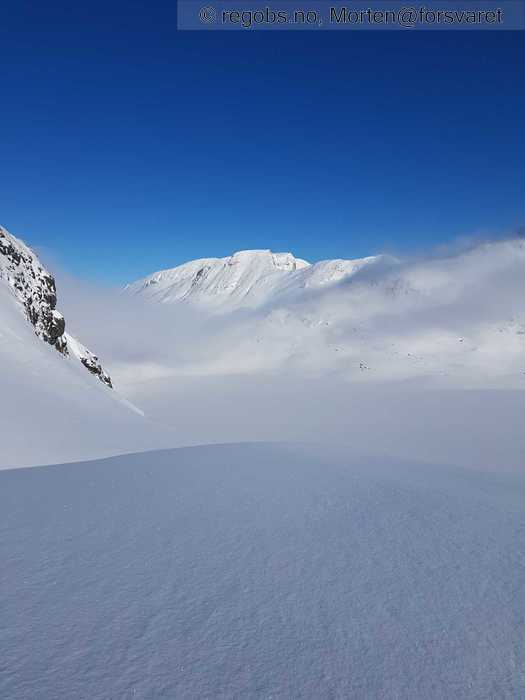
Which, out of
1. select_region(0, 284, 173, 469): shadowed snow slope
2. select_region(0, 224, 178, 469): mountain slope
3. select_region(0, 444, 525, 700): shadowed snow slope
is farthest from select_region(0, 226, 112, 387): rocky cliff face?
select_region(0, 444, 525, 700): shadowed snow slope

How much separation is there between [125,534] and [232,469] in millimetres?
8989

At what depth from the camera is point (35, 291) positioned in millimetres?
33594

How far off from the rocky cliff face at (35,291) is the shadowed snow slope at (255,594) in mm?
20272

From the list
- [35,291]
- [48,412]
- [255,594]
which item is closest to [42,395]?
[48,412]

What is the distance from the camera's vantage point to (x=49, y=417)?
66.8 feet

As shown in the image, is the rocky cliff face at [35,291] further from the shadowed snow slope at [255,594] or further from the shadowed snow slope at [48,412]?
the shadowed snow slope at [255,594]

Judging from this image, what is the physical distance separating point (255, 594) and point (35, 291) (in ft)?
107

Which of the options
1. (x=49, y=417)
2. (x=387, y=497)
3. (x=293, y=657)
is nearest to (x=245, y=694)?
(x=293, y=657)

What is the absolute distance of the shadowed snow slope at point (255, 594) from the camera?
17.0 feet

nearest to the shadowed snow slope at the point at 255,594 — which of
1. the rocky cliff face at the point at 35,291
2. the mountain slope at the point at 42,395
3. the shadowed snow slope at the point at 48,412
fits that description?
the shadowed snow slope at the point at 48,412

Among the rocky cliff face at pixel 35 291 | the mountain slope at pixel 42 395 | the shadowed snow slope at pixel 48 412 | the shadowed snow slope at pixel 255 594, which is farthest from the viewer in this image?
the rocky cliff face at pixel 35 291

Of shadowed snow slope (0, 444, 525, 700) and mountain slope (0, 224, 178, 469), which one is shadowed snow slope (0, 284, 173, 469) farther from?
shadowed snow slope (0, 444, 525, 700)

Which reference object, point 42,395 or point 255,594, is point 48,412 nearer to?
point 42,395

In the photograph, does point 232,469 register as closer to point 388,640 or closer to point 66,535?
point 66,535
